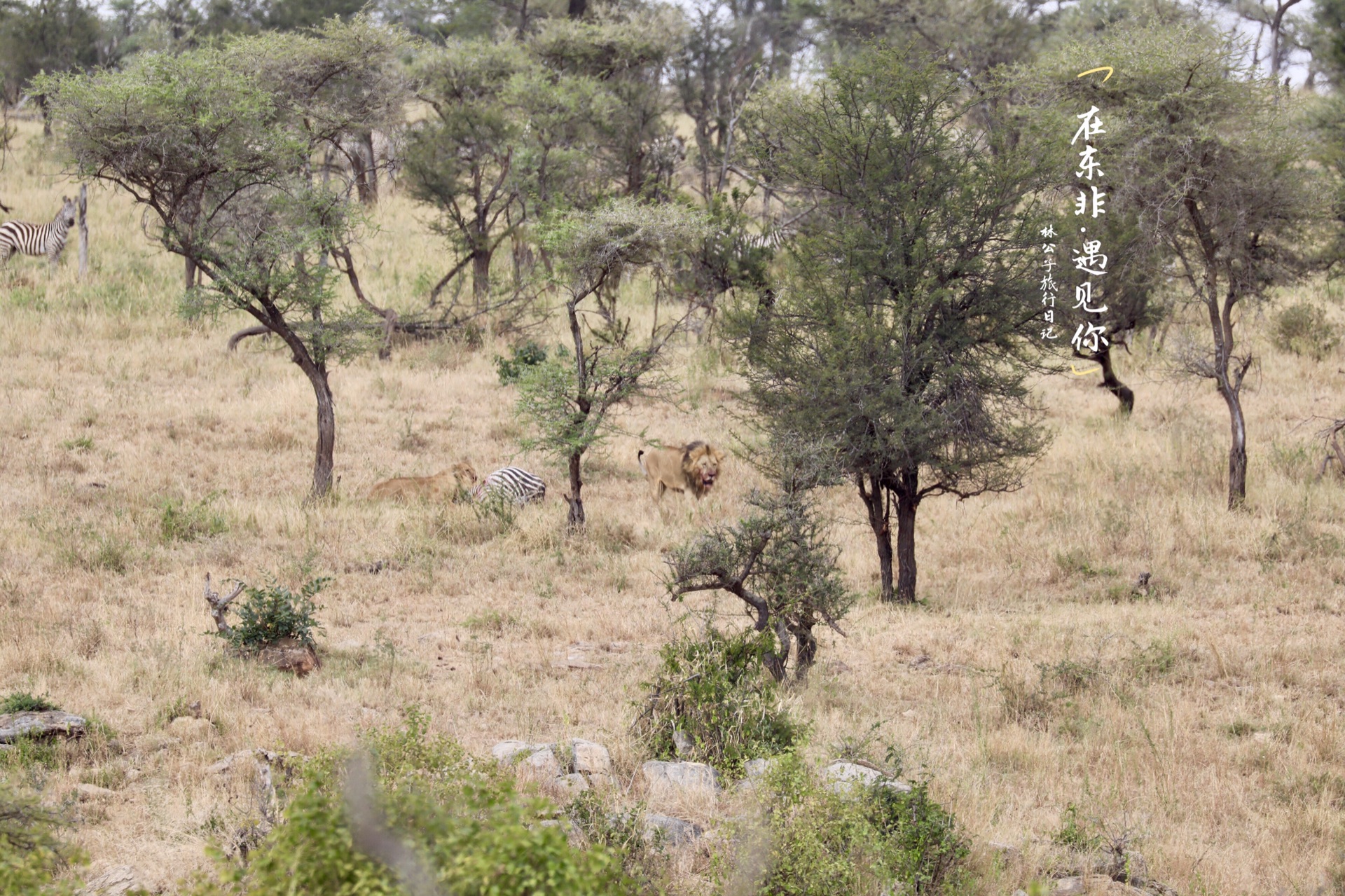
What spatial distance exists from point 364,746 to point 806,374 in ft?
20.0

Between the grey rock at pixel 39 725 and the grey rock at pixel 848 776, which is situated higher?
the grey rock at pixel 39 725

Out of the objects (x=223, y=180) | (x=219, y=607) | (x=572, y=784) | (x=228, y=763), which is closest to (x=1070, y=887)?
Answer: (x=572, y=784)

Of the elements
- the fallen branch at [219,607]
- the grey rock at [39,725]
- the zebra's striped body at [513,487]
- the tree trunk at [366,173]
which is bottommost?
A: the grey rock at [39,725]

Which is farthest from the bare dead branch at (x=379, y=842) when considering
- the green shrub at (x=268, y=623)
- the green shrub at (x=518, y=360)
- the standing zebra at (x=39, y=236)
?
the standing zebra at (x=39, y=236)

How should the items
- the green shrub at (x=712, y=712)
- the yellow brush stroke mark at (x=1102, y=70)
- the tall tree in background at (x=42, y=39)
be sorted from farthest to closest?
the tall tree in background at (x=42, y=39), the yellow brush stroke mark at (x=1102, y=70), the green shrub at (x=712, y=712)

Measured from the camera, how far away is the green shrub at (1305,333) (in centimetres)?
1878

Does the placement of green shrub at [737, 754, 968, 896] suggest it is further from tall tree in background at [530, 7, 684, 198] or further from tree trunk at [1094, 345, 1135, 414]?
tall tree in background at [530, 7, 684, 198]

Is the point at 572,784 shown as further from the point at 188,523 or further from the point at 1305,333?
the point at 1305,333

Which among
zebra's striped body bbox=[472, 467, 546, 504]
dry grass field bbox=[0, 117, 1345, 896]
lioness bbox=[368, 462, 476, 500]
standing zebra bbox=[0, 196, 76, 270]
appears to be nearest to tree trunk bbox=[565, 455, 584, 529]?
dry grass field bbox=[0, 117, 1345, 896]

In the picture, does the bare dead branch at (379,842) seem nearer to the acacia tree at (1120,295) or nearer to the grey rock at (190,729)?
the grey rock at (190,729)

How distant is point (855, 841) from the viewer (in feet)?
15.9

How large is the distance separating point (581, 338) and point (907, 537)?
3.76 m

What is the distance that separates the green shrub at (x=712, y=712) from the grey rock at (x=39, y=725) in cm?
288

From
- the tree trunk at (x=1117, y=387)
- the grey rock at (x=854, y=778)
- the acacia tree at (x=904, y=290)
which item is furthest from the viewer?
the tree trunk at (x=1117, y=387)
